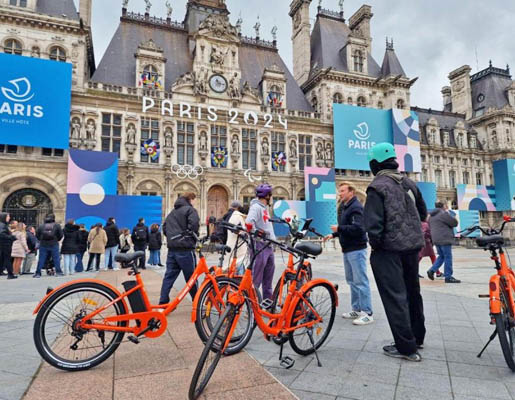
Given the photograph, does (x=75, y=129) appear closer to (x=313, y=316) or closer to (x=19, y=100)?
(x=19, y=100)

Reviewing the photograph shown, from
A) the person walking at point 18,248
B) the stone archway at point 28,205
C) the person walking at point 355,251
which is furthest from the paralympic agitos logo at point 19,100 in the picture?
the person walking at point 355,251

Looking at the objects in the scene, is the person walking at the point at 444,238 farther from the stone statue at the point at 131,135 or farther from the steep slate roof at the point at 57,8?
the steep slate roof at the point at 57,8

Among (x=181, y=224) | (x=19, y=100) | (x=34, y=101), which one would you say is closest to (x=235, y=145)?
(x=34, y=101)

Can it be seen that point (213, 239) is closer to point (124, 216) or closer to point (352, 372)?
point (352, 372)

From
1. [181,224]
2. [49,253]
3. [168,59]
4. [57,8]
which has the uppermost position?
[57,8]

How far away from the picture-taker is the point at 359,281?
464 centimetres

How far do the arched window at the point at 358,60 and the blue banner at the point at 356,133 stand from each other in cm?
530

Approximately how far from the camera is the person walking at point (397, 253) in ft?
10.5

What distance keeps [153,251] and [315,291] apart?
952 cm

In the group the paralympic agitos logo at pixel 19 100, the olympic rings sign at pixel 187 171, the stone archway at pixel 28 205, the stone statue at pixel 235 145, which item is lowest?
the stone archway at pixel 28 205

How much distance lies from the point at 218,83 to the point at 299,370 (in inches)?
956

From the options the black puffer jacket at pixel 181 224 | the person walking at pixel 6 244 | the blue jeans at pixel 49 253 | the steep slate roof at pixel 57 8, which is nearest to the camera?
the black puffer jacket at pixel 181 224

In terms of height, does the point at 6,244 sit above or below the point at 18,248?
above

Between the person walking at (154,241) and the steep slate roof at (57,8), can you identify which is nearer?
the person walking at (154,241)
